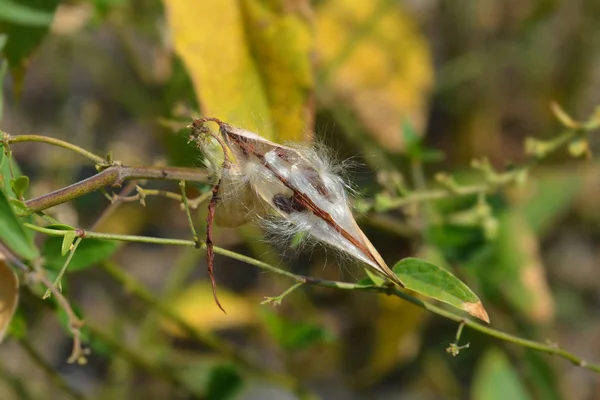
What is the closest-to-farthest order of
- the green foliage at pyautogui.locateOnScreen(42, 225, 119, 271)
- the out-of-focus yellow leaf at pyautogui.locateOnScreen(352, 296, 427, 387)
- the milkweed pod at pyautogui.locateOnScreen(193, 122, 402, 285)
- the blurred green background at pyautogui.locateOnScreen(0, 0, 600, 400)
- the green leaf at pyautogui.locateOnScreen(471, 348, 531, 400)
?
the milkweed pod at pyautogui.locateOnScreen(193, 122, 402, 285)
the green foliage at pyautogui.locateOnScreen(42, 225, 119, 271)
the blurred green background at pyautogui.locateOnScreen(0, 0, 600, 400)
the green leaf at pyautogui.locateOnScreen(471, 348, 531, 400)
the out-of-focus yellow leaf at pyautogui.locateOnScreen(352, 296, 427, 387)

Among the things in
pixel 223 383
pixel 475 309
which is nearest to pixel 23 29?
pixel 223 383

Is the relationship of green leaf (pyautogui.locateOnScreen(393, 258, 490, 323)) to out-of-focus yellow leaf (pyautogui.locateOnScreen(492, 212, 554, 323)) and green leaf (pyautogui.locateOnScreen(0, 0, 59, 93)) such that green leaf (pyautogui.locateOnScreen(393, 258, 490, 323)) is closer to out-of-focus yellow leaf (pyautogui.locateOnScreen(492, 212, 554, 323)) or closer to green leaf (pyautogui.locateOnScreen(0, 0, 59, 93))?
green leaf (pyautogui.locateOnScreen(0, 0, 59, 93))

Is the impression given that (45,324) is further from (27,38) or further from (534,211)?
(534,211)

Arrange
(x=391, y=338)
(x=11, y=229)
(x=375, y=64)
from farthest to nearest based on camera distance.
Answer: (x=375, y=64) → (x=391, y=338) → (x=11, y=229)

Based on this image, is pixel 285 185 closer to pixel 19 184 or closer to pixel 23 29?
pixel 19 184

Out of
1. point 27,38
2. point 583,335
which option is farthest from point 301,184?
point 583,335

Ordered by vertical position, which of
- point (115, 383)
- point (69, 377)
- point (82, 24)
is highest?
point (82, 24)

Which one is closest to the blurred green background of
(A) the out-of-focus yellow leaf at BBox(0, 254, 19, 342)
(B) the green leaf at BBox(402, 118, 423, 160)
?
(B) the green leaf at BBox(402, 118, 423, 160)
